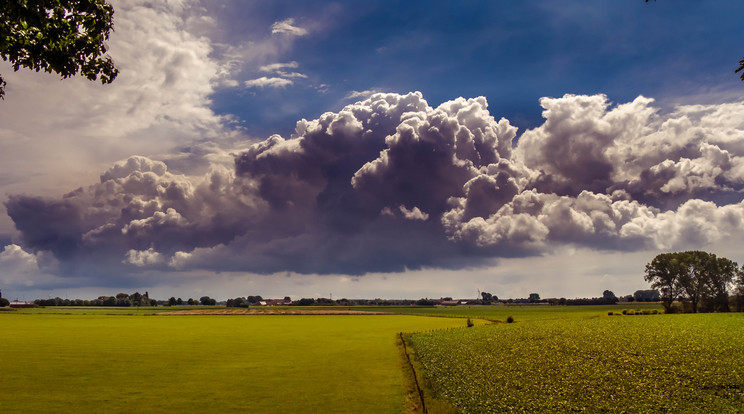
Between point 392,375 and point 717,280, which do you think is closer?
point 392,375

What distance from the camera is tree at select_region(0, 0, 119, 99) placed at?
16891 mm

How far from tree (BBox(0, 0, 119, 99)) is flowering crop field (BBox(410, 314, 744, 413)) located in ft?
88.8

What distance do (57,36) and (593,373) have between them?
4028 cm

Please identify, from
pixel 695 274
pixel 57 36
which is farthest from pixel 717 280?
pixel 57 36

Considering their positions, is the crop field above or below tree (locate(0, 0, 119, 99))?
below

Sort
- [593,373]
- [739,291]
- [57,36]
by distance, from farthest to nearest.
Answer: [739,291] → [593,373] → [57,36]

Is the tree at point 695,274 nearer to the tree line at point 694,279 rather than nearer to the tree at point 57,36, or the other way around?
the tree line at point 694,279

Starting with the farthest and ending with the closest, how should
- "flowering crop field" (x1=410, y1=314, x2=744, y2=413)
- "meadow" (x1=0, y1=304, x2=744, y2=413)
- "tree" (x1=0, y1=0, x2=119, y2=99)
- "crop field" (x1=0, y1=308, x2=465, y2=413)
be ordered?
"crop field" (x1=0, y1=308, x2=465, y2=413) < "meadow" (x1=0, y1=304, x2=744, y2=413) < "flowering crop field" (x1=410, y1=314, x2=744, y2=413) < "tree" (x1=0, y1=0, x2=119, y2=99)

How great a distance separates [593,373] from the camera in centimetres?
3628

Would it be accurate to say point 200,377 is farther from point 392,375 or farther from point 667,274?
point 667,274

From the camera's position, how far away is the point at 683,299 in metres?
154

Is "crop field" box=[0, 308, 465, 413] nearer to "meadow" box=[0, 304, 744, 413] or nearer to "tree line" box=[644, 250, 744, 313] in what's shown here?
"meadow" box=[0, 304, 744, 413]

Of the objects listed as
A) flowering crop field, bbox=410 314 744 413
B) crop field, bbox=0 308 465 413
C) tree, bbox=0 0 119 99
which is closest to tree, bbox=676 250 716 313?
flowering crop field, bbox=410 314 744 413

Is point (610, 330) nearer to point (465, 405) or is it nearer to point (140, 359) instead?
point (465, 405)
